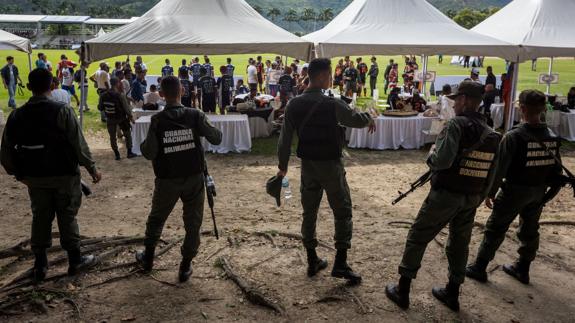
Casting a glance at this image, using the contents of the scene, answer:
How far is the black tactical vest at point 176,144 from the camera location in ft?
13.1

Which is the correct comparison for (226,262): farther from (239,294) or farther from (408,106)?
(408,106)

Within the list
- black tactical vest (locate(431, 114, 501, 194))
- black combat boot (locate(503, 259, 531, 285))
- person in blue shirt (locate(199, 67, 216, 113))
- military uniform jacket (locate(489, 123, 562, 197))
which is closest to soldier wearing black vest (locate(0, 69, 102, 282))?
black tactical vest (locate(431, 114, 501, 194))

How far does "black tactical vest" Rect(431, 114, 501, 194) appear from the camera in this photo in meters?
3.47

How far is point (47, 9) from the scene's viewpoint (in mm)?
116688

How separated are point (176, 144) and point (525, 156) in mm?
2917

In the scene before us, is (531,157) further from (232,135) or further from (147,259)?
(232,135)

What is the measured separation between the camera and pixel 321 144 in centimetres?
406

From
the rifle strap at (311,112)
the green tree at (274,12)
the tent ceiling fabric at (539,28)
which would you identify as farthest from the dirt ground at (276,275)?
the green tree at (274,12)

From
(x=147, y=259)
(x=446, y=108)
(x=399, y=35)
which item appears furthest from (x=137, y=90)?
(x=147, y=259)

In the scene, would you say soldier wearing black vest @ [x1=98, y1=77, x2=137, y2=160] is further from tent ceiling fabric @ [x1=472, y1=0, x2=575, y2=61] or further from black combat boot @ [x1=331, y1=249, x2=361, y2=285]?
tent ceiling fabric @ [x1=472, y1=0, x2=575, y2=61]

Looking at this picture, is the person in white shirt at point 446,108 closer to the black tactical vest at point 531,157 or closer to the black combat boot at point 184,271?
the black tactical vest at point 531,157

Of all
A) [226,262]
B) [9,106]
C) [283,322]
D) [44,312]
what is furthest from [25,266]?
[9,106]

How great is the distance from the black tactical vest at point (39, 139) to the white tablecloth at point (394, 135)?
788 cm

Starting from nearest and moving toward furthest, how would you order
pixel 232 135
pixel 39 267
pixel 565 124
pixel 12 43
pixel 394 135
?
pixel 39 267 < pixel 232 135 < pixel 394 135 < pixel 565 124 < pixel 12 43
